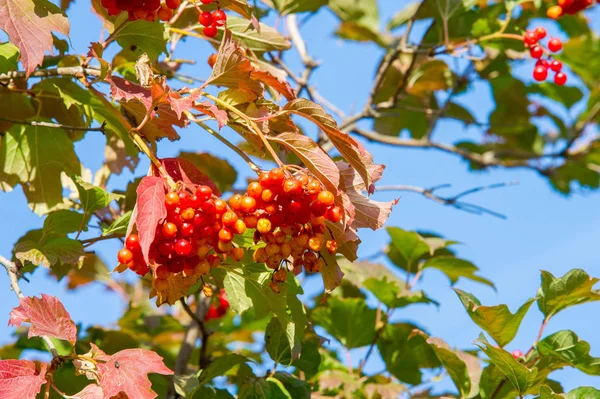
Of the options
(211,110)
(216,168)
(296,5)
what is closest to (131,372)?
(211,110)

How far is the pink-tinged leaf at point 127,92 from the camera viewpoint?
160cm

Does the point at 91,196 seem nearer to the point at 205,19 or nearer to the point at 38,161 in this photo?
the point at 38,161

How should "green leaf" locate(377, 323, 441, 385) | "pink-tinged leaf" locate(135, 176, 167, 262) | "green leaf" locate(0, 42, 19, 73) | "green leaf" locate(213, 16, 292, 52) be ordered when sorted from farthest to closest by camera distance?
"green leaf" locate(377, 323, 441, 385) → "green leaf" locate(213, 16, 292, 52) → "green leaf" locate(0, 42, 19, 73) → "pink-tinged leaf" locate(135, 176, 167, 262)

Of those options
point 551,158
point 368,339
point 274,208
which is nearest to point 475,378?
point 368,339

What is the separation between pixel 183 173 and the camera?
159 cm

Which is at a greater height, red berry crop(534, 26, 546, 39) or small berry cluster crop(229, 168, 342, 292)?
red berry crop(534, 26, 546, 39)

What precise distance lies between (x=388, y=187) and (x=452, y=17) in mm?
768

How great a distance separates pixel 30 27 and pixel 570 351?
1.62 meters

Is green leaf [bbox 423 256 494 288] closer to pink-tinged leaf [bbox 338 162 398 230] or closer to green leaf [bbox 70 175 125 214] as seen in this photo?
pink-tinged leaf [bbox 338 162 398 230]

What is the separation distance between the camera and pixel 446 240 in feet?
9.23

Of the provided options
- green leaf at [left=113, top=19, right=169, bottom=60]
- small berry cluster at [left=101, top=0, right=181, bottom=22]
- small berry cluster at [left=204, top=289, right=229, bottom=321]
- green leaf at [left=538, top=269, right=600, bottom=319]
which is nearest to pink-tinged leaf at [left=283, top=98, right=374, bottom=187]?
small berry cluster at [left=101, top=0, right=181, bottom=22]

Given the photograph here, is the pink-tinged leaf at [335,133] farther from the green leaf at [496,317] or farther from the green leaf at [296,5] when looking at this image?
the green leaf at [296,5]

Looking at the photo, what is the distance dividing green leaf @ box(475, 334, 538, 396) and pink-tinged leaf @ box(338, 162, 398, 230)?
0.41 meters

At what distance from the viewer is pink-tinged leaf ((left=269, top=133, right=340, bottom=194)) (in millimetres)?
1536
